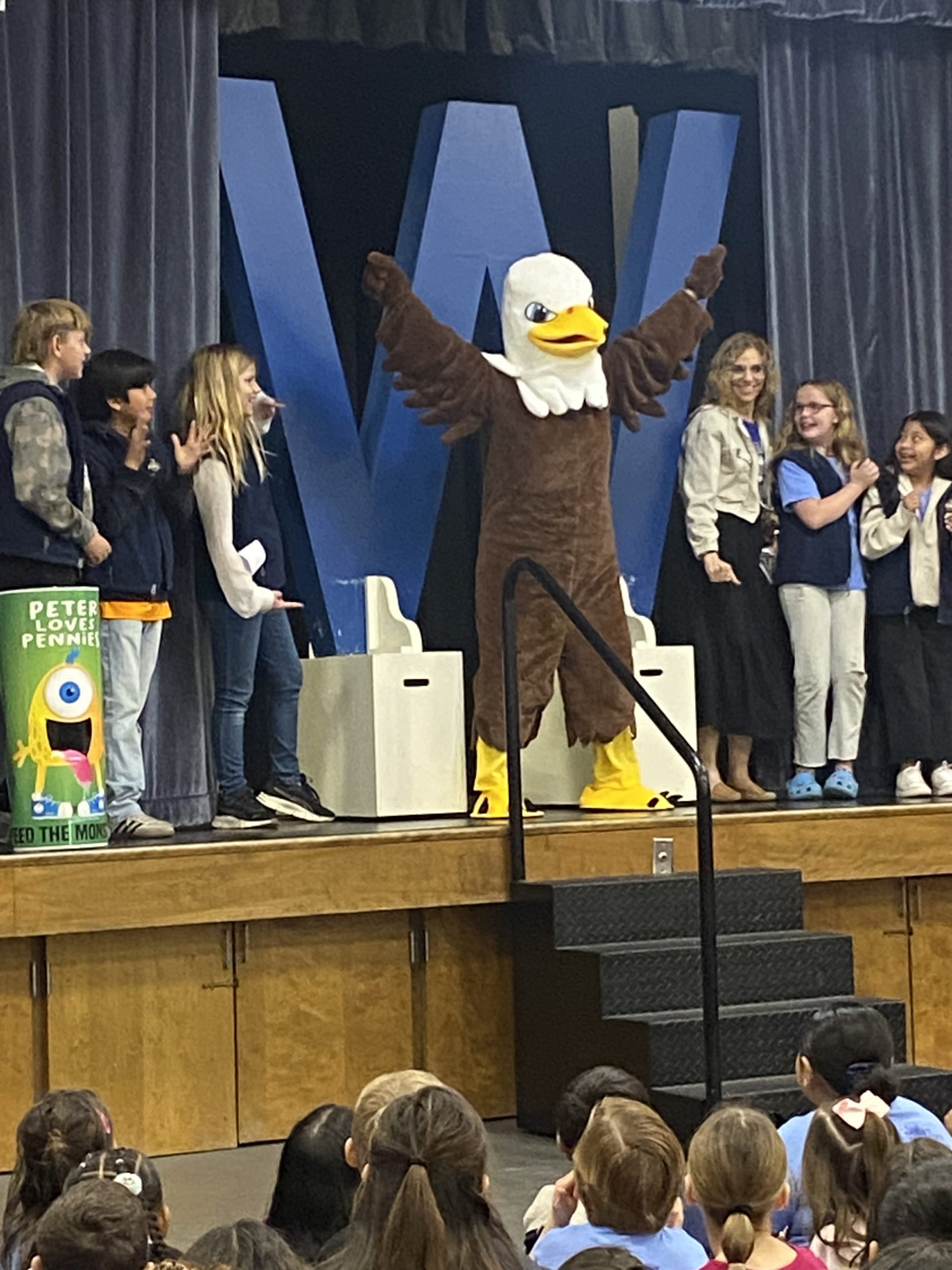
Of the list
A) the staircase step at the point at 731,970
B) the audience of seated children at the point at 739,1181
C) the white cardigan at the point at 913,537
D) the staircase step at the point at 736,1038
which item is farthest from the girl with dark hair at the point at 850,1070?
the white cardigan at the point at 913,537

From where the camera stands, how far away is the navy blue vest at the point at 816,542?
7.80 metres

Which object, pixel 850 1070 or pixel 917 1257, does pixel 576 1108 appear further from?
pixel 917 1257

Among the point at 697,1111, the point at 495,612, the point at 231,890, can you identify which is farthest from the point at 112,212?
the point at 697,1111

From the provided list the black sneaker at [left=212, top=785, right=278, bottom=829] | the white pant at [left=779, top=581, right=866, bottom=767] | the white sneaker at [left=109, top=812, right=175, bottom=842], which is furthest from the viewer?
the white pant at [left=779, top=581, right=866, bottom=767]

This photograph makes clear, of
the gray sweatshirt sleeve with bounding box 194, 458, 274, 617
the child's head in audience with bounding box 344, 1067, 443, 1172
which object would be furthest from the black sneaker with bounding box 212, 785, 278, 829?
the child's head in audience with bounding box 344, 1067, 443, 1172

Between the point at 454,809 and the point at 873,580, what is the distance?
1870 millimetres

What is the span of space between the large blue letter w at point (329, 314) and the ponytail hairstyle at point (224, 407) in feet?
1.79

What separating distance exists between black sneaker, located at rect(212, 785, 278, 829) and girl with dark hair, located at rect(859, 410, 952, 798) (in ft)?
7.48

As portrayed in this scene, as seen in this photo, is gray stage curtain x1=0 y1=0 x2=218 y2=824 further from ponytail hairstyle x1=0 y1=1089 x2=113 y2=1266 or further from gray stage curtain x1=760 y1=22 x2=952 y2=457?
ponytail hairstyle x1=0 y1=1089 x2=113 y2=1266

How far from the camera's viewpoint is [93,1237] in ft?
8.07

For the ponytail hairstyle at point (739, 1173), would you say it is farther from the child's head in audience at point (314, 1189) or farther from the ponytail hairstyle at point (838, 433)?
the ponytail hairstyle at point (838, 433)

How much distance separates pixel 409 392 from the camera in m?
7.91

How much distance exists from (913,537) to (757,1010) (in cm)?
243

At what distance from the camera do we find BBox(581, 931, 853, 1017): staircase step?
608 cm
